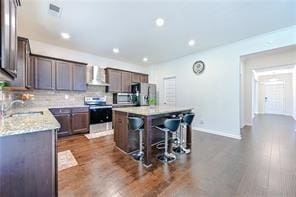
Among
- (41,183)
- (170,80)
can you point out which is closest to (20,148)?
(41,183)

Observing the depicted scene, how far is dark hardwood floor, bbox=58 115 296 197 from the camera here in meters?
1.86

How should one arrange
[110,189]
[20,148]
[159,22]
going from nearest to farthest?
[20,148]
[110,189]
[159,22]

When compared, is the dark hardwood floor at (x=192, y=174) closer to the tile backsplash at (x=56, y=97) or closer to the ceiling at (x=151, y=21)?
the tile backsplash at (x=56, y=97)

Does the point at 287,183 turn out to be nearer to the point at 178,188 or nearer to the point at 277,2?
the point at 178,188

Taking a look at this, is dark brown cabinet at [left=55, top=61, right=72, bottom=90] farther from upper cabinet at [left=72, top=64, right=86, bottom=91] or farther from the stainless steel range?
the stainless steel range

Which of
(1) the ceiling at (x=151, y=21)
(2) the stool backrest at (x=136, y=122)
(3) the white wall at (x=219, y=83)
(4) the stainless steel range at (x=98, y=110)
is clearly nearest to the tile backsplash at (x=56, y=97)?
(4) the stainless steel range at (x=98, y=110)

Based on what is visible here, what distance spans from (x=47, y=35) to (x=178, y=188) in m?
4.60

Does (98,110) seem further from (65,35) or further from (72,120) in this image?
(65,35)

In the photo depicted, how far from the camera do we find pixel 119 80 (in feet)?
19.0

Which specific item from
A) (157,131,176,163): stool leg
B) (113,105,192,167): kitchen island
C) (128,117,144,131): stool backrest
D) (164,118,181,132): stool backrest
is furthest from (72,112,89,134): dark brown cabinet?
(164,118,181,132): stool backrest

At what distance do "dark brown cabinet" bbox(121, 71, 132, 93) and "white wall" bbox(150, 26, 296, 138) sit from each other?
2065 mm

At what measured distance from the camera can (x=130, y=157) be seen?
9.44 feet

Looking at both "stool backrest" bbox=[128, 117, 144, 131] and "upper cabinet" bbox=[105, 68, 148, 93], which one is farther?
"upper cabinet" bbox=[105, 68, 148, 93]

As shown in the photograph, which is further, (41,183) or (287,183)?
(287,183)
